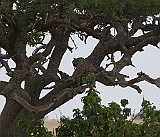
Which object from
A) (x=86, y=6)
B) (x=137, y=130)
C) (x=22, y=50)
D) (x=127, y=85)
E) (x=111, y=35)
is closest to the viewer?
(x=86, y=6)

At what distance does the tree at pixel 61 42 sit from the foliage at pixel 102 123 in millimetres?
245

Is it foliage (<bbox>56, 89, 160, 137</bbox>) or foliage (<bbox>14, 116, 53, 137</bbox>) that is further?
foliage (<bbox>14, 116, 53, 137</bbox>)

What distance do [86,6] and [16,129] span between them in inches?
81.4

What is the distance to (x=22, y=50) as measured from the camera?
16.3ft

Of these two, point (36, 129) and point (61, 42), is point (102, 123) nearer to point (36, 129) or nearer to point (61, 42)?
point (36, 129)

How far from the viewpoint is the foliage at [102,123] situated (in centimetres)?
400

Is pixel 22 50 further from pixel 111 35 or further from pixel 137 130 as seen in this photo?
pixel 137 130

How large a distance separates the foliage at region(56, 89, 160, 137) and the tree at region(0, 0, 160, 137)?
245mm

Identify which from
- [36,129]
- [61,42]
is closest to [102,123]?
[36,129]

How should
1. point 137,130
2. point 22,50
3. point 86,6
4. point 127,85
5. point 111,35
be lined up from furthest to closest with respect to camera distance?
point 111,35, point 22,50, point 127,85, point 137,130, point 86,6

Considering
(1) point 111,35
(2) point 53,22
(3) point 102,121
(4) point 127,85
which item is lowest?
(3) point 102,121

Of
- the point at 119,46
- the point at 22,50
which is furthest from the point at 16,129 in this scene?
the point at 119,46

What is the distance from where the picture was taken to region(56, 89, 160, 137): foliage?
13.1ft

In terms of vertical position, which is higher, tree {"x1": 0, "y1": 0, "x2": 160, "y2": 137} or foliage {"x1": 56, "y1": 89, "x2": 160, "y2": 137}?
tree {"x1": 0, "y1": 0, "x2": 160, "y2": 137}
